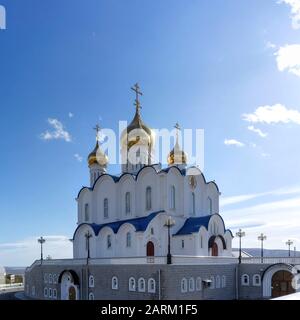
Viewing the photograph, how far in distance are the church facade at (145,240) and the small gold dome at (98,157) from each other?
8cm

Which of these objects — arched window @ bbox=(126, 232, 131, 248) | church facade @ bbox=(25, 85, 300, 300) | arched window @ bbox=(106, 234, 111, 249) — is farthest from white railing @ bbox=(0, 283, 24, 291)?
arched window @ bbox=(126, 232, 131, 248)

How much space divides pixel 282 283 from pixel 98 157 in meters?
17.0

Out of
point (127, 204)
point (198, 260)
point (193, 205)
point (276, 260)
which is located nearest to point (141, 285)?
point (198, 260)

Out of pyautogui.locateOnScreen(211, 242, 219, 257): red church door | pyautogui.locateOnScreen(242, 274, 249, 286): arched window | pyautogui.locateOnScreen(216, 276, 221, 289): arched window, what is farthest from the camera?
pyautogui.locateOnScreen(211, 242, 219, 257): red church door

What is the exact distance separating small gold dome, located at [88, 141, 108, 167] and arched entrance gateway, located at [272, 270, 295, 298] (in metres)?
16.2

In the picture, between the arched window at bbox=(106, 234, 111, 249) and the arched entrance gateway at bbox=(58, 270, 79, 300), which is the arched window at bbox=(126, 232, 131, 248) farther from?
the arched entrance gateway at bbox=(58, 270, 79, 300)

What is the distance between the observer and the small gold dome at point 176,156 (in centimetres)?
2655

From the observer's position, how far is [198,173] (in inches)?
1009

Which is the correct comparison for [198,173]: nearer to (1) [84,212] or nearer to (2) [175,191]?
(2) [175,191]

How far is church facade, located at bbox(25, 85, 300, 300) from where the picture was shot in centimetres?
1622

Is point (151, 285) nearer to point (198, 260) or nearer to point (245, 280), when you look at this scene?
point (198, 260)

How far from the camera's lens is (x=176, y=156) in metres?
26.7

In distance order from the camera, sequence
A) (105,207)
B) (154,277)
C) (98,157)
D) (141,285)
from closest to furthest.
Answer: (154,277) → (141,285) → (105,207) → (98,157)
